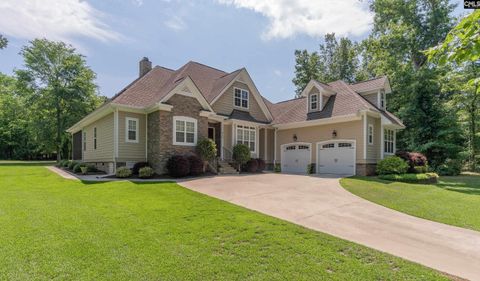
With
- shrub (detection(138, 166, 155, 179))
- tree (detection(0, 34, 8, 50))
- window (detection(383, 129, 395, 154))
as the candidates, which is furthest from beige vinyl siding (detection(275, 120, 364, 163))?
tree (detection(0, 34, 8, 50))

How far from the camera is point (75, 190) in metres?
10.4

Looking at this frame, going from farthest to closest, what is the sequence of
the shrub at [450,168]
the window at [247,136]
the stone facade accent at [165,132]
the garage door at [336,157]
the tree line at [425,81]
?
the tree line at [425,81]
the shrub at [450,168]
the window at [247,136]
the garage door at [336,157]
the stone facade accent at [165,132]

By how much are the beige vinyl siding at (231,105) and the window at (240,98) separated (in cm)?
25

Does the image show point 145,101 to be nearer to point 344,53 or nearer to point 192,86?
point 192,86

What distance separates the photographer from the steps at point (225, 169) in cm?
1689

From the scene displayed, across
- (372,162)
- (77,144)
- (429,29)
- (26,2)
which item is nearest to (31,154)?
(77,144)

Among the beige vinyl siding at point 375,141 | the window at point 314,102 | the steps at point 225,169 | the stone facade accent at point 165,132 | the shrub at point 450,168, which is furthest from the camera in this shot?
the shrub at point 450,168

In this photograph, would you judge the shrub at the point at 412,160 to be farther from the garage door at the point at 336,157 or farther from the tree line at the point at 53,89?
the tree line at the point at 53,89

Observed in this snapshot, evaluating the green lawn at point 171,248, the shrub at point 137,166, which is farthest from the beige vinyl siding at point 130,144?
the green lawn at point 171,248

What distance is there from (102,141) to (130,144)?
126 inches

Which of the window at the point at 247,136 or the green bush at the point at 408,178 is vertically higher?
the window at the point at 247,136

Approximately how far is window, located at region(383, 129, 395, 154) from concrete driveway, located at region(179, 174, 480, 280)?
8928 millimetres

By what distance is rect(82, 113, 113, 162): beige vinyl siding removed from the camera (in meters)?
16.1

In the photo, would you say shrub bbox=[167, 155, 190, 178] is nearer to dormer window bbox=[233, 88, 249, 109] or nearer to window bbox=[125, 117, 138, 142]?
window bbox=[125, 117, 138, 142]
